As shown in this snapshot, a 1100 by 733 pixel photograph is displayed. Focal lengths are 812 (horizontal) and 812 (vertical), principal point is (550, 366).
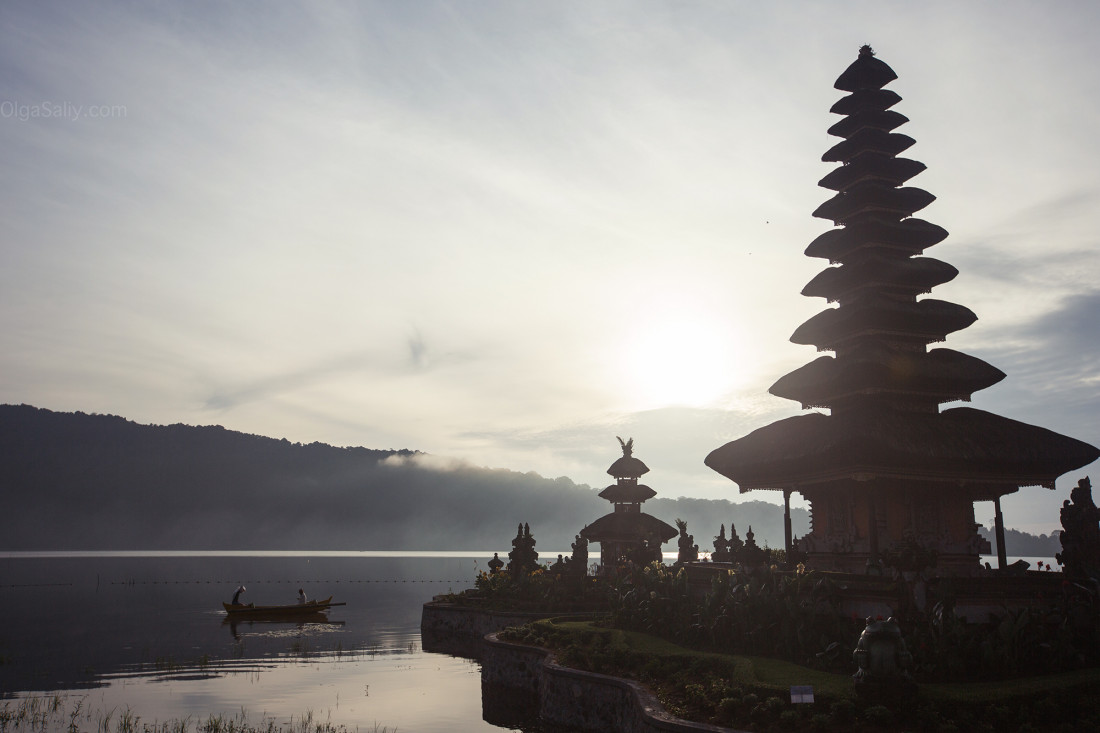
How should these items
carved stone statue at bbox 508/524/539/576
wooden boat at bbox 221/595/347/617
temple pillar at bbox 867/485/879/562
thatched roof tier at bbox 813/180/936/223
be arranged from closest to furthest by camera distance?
temple pillar at bbox 867/485/879/562 → thatched roof tier at bbox 813/180/936/223 → carved stone statue at bbox 508/524/539/576 → wooden boat at bbox 221/595/347/617

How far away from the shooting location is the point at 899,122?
35281 mm

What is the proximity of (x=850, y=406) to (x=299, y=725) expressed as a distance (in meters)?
22.4

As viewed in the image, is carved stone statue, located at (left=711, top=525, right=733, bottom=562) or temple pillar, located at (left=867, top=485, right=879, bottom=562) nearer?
temple pillar, located at (left=867, top=485, right=879, bottom=562)

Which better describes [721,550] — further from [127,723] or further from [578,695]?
[127,723]

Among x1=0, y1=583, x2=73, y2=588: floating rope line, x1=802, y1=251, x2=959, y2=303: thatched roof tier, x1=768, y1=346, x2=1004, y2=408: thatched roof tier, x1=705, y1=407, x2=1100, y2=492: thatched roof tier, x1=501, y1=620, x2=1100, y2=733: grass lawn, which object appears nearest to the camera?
x1=501, y1=620, x2=1100, y2=733: grass lawn

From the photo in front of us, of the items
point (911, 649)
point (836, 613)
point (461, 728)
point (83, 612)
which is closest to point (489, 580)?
point (461, 728)

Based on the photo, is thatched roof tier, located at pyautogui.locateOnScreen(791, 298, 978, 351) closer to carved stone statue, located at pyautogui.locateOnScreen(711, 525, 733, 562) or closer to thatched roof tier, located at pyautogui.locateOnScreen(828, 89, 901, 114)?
thatched roof tier, located at pyautogui.locateOnScreen(828, 89, 901, 114)

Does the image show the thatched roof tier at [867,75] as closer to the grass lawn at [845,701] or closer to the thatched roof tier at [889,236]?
the thatched roof tier at [889,236]

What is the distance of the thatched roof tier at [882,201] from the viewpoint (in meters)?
33.7

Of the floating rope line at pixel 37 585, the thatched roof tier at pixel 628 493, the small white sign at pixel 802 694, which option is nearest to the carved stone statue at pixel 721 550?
the thatched roof tier at pixel 628 493

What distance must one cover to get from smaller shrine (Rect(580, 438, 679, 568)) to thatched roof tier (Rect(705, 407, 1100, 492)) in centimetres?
→ 2330

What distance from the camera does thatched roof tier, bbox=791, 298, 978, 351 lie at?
103 ft

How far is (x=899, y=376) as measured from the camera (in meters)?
29.8

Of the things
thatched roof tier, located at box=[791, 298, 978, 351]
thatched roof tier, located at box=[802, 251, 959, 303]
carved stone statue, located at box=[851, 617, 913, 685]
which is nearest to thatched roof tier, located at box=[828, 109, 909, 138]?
thatched roof tier, located at box=[802, 251, 959, 303]
